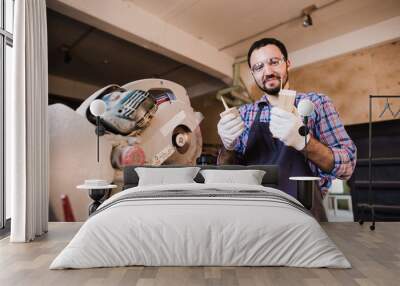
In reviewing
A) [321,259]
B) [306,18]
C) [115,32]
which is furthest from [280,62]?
[321,259]

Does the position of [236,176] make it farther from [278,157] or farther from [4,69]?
[4,69]

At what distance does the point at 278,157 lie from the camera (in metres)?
3.74

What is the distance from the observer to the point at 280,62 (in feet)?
13.0

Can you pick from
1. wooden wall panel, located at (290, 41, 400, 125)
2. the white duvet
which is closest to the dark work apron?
wooden wall panel, located at (290, 41, 400, 125)

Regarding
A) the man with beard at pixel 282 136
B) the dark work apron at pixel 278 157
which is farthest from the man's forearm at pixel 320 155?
the dark work apron at pixel 278 157

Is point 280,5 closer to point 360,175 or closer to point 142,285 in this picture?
point 360,175

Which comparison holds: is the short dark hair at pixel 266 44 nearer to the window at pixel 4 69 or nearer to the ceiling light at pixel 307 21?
the ceiling light at pixel 307 21

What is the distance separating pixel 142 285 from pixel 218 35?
3533 mm

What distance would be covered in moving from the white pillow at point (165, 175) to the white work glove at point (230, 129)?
0.62m

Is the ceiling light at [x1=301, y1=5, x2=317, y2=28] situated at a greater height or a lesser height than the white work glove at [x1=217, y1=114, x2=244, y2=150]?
greater

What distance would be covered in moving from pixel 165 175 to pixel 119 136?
2.64 ft

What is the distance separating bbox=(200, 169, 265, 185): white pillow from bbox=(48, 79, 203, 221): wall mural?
713 millimetres

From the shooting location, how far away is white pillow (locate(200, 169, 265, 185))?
3365 mm

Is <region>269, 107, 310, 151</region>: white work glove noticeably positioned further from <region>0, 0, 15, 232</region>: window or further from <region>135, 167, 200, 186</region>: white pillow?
<region>0, 0, 15, 232</region>: window
